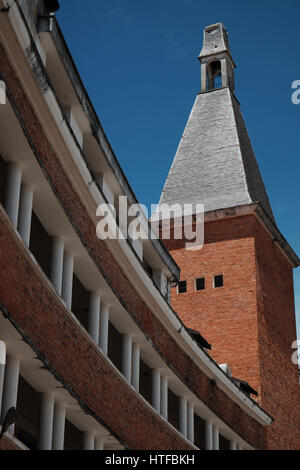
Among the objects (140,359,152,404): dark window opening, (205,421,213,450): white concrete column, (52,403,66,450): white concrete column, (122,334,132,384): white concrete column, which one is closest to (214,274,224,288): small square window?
(205,421,213,450): white concrete column

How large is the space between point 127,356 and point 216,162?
53.2 ft

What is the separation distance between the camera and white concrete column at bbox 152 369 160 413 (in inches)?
760

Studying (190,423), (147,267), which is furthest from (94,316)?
(190,423)

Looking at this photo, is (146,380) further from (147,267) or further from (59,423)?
(59,423)

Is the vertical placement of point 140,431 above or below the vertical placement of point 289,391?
below

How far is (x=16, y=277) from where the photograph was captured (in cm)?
1234

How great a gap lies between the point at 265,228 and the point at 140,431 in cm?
1466

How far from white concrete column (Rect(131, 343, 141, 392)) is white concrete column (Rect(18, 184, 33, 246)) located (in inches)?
231

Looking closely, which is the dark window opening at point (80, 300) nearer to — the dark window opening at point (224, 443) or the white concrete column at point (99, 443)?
the white concrete column at point (99, 443)

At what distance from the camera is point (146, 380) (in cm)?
2089

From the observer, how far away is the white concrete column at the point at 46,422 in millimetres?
13516

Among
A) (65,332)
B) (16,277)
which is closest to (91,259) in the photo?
(65,332)

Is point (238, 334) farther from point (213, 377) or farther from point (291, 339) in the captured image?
point (213, 377)

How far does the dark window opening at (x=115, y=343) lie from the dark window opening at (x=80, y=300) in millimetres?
657
